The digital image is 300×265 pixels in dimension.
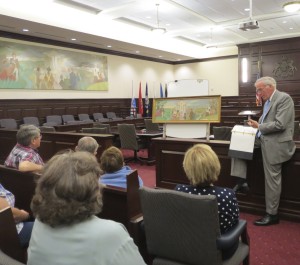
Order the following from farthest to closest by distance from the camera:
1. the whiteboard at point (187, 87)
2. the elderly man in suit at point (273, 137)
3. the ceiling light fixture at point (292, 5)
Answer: the whiteboard at point (187, 87) → the ceiling light fixture at point (292, 5) → the elderly man in suit at point (273, 137)

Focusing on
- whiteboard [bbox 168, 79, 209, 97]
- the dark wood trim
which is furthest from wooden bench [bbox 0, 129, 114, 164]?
whiteboard [bbox 168, 79, 209, 97]

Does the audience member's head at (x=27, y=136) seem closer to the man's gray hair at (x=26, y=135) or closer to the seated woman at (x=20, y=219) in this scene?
the man's gray hair at (x=26, y=135)

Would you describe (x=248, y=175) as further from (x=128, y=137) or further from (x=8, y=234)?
(x=128, y=137)

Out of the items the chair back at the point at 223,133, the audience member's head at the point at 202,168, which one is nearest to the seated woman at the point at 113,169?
the audience member's head at the point at 202,168

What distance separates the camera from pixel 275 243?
2.91 m

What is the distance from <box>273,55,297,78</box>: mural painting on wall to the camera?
13078 millimetres

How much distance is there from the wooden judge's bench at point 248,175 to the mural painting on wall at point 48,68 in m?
6.87

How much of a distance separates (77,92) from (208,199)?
10.5 m

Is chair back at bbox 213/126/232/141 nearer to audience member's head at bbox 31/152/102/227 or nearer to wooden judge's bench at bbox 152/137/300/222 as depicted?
wooden judge's bench at bbox 152/137/300/222

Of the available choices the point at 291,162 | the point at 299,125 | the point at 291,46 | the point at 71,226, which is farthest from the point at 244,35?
the point at 71,226

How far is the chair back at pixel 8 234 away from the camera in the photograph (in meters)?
1.46

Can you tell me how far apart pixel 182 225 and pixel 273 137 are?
1856 mm

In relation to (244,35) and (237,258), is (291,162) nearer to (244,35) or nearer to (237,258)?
(237,258)

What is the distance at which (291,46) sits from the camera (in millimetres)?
13055
